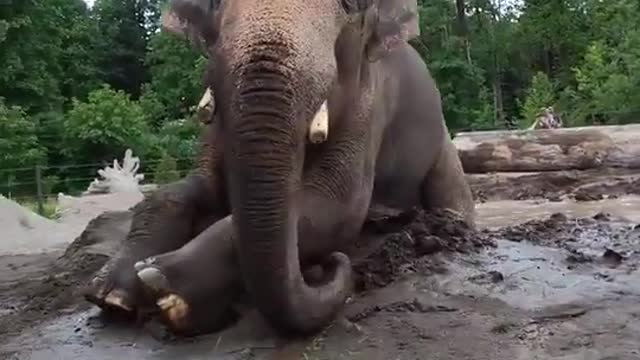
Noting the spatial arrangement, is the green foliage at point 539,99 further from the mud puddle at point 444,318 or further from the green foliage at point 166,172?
the mud puddle at point 444,318

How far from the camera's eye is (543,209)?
1116cm

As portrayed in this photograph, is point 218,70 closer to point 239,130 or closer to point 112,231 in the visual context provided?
point 239,130

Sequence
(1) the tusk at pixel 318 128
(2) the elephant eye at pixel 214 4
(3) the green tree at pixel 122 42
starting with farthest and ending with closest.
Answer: (3) the green tree at pixel 122 42, (2) the elephant eye at pixel 214 4, (1) the tusk at pixel 318 128

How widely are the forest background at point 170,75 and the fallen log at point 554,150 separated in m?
10.2

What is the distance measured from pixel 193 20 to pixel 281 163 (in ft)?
3.94

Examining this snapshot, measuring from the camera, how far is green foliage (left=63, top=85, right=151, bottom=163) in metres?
31.9

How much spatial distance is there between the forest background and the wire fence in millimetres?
88

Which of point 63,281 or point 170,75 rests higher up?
point 170,75

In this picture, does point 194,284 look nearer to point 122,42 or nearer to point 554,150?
point 554,150

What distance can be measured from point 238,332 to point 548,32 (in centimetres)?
3525

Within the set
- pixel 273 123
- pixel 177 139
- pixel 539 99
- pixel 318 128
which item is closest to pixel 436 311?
pixel 318 128

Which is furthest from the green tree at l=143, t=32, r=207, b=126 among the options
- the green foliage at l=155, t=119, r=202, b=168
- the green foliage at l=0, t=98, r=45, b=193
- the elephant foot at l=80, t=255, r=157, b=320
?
the elephant foot at l=80, t=255, r=157, b=320

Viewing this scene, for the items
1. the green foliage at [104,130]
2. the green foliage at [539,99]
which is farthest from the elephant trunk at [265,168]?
the green foliage at [104,130]

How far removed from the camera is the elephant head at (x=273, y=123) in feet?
12.8
